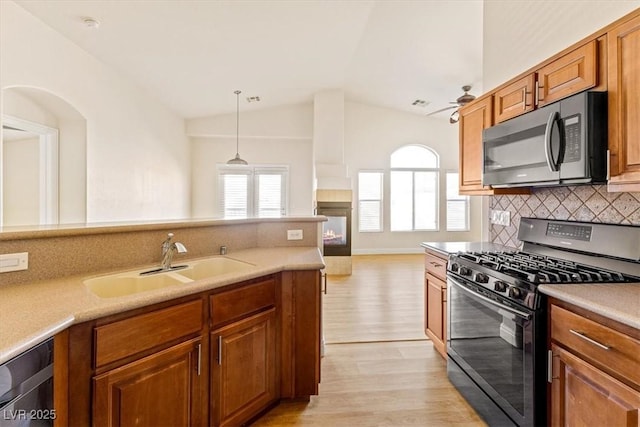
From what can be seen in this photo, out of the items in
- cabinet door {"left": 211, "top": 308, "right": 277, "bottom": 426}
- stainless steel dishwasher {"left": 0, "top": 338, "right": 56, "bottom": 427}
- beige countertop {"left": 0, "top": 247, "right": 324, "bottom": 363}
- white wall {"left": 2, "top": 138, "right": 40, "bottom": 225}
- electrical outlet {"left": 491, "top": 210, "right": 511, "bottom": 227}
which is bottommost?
cabinet door {"left": 211, "top": 308, "right": 277, "bottom": 426}

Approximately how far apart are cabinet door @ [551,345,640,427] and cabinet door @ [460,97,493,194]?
1409mm

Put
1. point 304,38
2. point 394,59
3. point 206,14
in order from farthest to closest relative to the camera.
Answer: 1. point 394,59
2. point 304,38
3. point 206,14

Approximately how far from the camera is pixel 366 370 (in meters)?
2.44

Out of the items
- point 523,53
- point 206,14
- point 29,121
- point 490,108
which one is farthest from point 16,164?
point 523,53

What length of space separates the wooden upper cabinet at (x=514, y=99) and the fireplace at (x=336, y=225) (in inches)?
152

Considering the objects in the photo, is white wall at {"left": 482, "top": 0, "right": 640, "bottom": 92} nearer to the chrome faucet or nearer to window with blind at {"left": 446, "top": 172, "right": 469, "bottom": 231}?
the chrome faucet

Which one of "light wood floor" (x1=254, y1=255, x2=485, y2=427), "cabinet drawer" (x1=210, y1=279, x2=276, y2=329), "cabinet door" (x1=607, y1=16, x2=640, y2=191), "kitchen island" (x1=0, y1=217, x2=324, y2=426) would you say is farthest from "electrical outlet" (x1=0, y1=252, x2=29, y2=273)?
"cabinet door" (x1=607, y1=16, x2=640, y2=191)

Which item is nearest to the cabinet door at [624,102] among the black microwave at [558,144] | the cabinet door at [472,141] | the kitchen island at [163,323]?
the black microwave at [558,144]

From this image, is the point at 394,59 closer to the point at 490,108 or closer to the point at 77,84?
the point at 490,108

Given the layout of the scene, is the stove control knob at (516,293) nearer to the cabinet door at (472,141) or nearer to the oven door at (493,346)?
the oven door at (493,346)

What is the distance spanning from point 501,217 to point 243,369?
2.36 metres

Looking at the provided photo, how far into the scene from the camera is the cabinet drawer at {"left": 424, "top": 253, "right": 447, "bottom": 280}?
2.40 meters

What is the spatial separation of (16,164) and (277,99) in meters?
4.32

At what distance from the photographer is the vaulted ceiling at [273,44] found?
3090 millimetres
